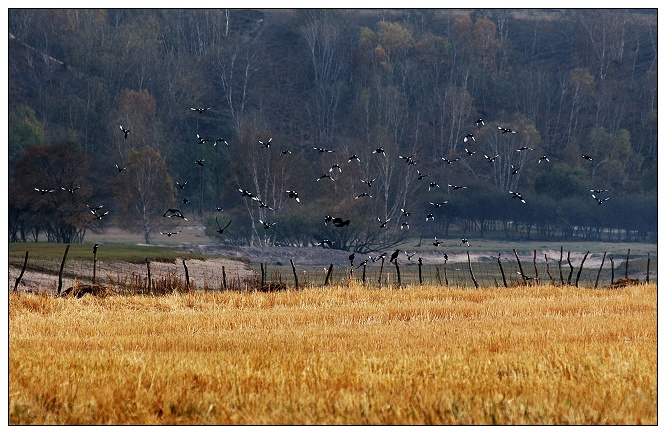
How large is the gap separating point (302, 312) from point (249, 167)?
69347 mm

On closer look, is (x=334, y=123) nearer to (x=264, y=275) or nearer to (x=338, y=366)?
(x=264, y=275)

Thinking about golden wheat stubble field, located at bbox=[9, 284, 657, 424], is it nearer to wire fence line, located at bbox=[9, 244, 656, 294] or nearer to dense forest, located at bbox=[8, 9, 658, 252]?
wire fence line, located at bbox=[9, 244, 656, 294]

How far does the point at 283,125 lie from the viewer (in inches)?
5551

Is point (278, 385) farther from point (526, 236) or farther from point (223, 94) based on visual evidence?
point (223, 94)

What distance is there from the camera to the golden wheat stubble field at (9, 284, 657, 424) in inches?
528

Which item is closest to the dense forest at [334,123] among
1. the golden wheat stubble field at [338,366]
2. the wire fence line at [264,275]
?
the wire fence line at [264,275]

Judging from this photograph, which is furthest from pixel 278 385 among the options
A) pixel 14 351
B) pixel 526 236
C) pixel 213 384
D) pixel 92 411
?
pixel 526 236

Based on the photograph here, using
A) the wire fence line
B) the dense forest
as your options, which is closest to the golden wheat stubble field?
the wire fence line

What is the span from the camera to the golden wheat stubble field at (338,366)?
13414 millimetres

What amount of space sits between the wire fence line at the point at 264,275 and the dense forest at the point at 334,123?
1191cm

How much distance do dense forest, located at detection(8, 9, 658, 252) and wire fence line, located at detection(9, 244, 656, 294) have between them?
11911 millimetres

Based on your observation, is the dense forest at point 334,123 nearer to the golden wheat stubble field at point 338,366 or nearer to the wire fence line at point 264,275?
the wire fence line at point 264,275

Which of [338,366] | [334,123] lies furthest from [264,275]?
[334,123]

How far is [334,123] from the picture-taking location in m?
136
